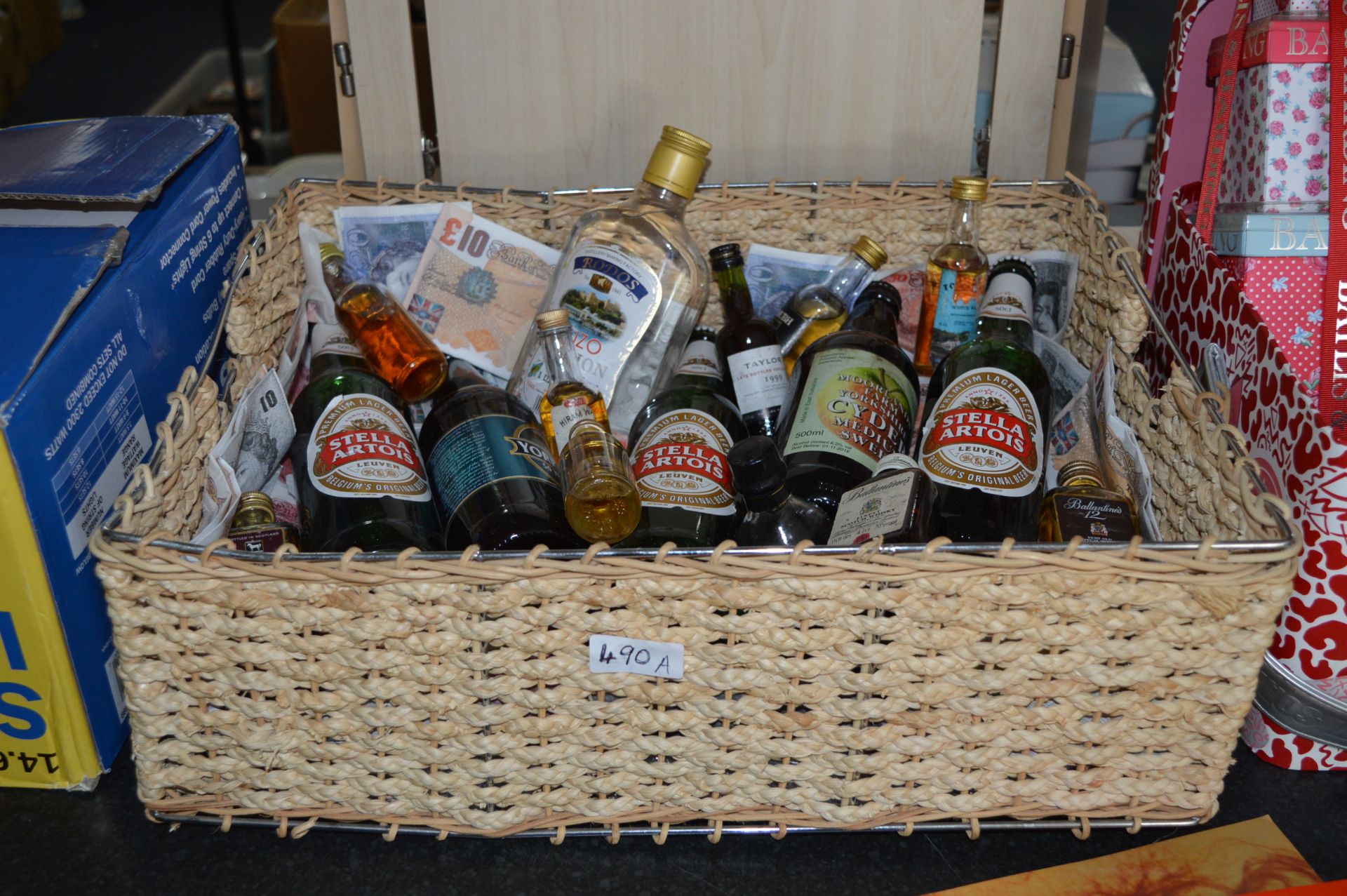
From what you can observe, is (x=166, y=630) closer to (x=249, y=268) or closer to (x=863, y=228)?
(x=249, y=268)

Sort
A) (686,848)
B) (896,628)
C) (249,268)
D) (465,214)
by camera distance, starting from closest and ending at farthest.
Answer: (896,628)
(686,848)
(249,268)
(465,214)

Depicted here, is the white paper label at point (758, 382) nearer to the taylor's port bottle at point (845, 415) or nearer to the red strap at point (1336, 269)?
the taylor's port bottle at point (845, 415)

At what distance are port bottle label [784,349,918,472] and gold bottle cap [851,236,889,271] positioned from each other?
0.50 feet

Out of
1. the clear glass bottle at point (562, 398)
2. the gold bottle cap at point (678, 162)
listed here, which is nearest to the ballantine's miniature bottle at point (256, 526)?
the clear glass bottle at point (562, 398)

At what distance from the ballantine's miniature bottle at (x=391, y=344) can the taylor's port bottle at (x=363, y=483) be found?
0.30ft

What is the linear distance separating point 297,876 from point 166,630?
0.66ft

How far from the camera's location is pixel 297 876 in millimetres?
738

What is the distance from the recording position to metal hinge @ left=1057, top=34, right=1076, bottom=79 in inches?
44.2

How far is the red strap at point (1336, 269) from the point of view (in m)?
0.88

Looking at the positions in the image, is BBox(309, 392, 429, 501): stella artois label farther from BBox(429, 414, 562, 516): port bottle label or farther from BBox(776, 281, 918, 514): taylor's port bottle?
BBox(776, 281, 918, 514): taylor's port bottle

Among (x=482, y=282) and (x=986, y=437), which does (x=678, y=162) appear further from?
(x=986, y=437)

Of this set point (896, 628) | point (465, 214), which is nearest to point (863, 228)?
point (465, 214)

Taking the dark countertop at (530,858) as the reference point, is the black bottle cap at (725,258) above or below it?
above

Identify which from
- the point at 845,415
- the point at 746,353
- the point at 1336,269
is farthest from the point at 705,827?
the point at 1336,269
